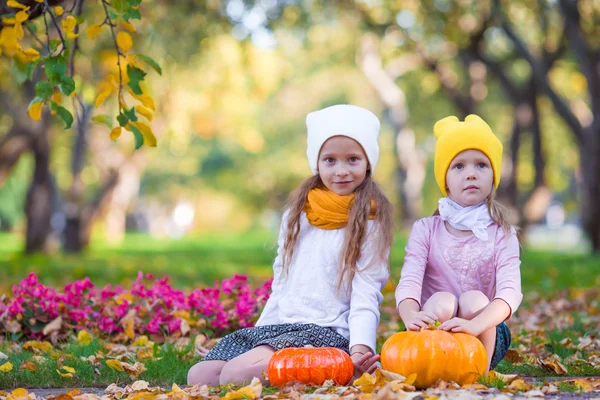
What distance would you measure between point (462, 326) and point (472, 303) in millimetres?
155

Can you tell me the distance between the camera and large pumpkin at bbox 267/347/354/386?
11.8ft

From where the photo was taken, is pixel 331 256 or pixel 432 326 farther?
pixel 331 256

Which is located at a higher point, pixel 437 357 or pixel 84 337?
pixel 437 357

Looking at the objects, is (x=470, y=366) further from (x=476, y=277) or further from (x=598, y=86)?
(x=598, y=86)

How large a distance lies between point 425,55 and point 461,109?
1.45 meters

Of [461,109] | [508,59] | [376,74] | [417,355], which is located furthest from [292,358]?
[376,74]

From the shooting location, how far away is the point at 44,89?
427 cm

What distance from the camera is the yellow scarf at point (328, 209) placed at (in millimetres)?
4066

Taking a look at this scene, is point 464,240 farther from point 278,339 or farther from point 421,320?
point 278,339

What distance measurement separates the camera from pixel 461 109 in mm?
18391

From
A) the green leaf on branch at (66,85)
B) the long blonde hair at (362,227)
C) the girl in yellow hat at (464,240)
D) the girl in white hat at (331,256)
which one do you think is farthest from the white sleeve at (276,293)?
the green leaf on branch at (66,85)

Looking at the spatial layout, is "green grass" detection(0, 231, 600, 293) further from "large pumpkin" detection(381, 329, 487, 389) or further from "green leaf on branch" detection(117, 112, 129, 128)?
"large pumpkin" detection(381, 329, 487, 389)

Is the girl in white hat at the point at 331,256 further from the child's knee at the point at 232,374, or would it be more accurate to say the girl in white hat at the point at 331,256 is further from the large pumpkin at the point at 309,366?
the large pumpkin at the point at 309,366

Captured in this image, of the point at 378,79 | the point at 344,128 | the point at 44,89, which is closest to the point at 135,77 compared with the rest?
the point at 44,89
